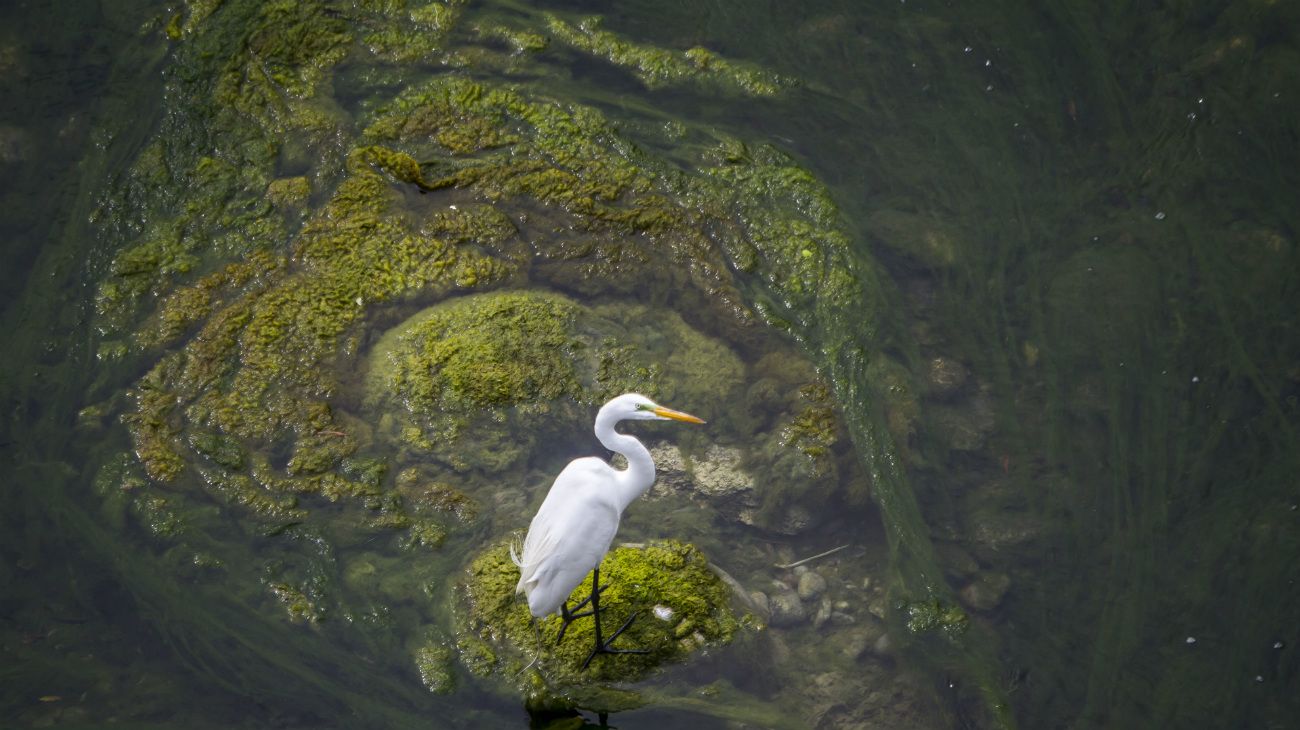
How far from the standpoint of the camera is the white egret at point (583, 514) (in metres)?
3.29

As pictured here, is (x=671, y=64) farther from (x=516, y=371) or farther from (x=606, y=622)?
(x=606, y=622)

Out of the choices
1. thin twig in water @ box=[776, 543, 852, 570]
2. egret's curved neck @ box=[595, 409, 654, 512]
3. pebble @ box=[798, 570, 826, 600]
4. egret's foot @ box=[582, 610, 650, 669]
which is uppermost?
egret's curved neck @ box=[595, 409, 654, 512]

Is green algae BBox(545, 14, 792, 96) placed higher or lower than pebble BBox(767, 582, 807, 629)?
higher

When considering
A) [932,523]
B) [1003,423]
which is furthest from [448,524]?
[1003,423]

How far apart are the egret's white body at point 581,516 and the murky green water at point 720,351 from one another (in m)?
0.53

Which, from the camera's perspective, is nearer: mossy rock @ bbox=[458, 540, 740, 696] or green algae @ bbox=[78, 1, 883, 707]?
mossy rock @ bbox=[458, 540, 740, 696]

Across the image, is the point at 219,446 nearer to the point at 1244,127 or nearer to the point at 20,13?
the point at 20,13

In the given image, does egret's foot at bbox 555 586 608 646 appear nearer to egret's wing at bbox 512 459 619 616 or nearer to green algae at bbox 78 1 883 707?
green algae at bbox 78 1 883 707

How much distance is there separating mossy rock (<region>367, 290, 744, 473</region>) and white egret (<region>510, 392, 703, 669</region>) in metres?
0.81

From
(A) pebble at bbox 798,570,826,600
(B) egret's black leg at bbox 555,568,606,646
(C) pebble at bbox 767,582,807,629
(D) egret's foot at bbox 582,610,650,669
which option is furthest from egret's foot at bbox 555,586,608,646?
(A) pebble at bbox 798,570,826,600

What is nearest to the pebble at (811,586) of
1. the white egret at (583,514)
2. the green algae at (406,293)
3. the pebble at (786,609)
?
the pebble at (786,609)

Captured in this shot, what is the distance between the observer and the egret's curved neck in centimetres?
339

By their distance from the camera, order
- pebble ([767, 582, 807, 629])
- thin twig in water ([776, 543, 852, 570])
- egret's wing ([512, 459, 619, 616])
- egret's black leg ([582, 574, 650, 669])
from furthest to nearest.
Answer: thin twig in water ([776, 543, 852, 570]), pebble ([767, 582, 807, 629]), egret's black leg ([582, 574, 650, 669]), egret's wing ([512, 459, 619, 616])

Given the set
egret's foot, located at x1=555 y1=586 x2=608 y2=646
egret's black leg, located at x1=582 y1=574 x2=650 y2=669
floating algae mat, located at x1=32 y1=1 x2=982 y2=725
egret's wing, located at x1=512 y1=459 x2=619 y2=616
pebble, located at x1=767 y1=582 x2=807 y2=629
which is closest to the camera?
egret's wing, located at x1=512 y1=459 x2=619 y2=616
